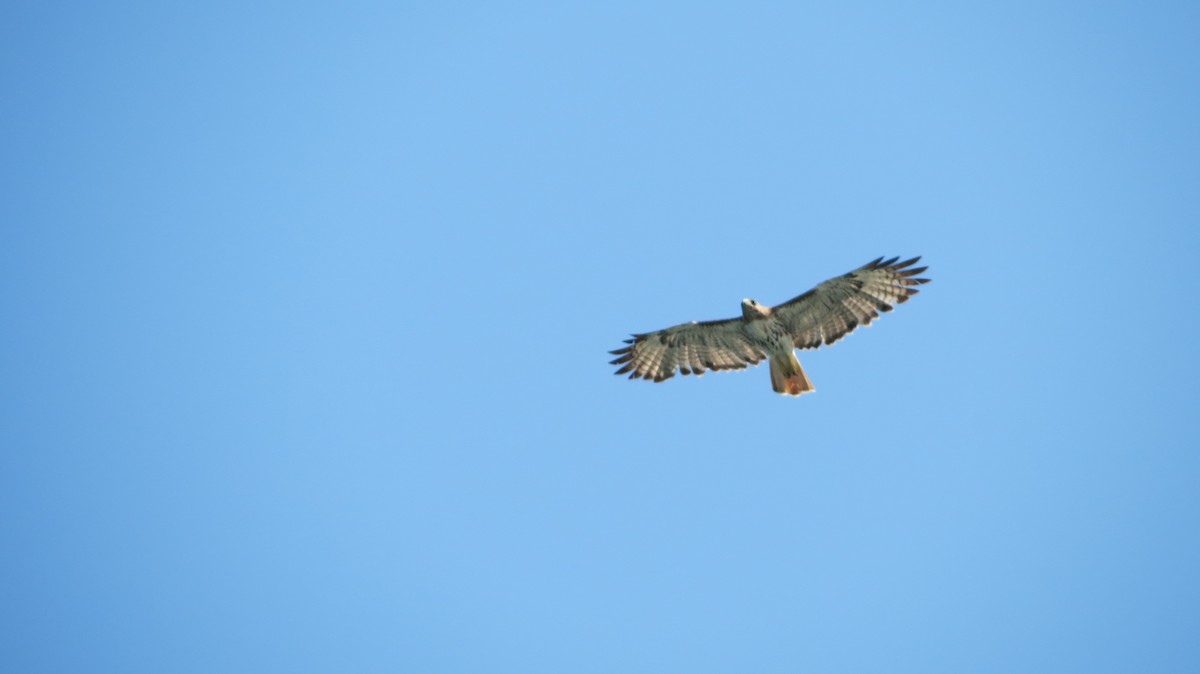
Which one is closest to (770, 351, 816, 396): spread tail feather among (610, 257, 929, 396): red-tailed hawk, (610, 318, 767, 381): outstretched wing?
(610, 257, 929, 396): red-tailed hawk

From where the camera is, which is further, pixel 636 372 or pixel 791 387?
pixel 636 372

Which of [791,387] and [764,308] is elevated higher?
[764,308]

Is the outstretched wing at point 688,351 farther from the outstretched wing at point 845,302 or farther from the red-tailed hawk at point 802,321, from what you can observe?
the outstretched wing at point 845,302

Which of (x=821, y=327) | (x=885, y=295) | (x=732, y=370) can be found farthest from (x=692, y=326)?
(x=885, y=295)

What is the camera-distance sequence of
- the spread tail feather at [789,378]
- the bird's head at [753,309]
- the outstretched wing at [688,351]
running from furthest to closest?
the outstretched wing at [688,351], the spread tail feather at [789,378], the bird's head at [753,309]

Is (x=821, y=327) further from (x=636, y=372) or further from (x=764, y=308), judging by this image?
(x=636, y=372)

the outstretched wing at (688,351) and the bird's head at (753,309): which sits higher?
the outstretched wing at (688,351)

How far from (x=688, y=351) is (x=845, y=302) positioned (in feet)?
8.42

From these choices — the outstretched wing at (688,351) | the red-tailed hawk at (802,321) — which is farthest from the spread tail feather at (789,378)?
the outstretched wing at (688,351)

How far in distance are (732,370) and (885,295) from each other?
2.57 metres

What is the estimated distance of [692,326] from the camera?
46.5 ft

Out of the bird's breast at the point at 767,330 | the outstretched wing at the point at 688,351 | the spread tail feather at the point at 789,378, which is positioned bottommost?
the spread tail feather at the point at 789,378

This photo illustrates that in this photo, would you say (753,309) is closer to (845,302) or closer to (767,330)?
(767,330)

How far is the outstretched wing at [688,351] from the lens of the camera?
1416 cm
